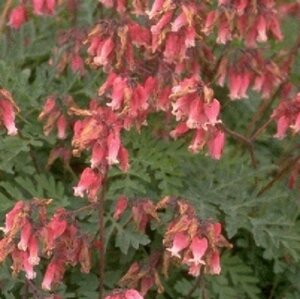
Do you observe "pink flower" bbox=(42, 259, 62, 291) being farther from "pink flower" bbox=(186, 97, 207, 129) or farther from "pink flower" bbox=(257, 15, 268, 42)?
"pink flower" bbox=(257, 15, 268, 42)

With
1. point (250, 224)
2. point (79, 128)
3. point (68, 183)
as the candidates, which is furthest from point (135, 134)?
point (79, 128)

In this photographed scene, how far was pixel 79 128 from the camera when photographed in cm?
247

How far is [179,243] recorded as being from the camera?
2.38m

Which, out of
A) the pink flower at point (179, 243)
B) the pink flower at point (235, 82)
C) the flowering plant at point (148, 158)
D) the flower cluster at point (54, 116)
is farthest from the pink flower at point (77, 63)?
the pink flower at point (179, 243)

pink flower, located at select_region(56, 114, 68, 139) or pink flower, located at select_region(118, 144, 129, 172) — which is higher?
pink flower, located at select_region(118, 144, 129, 172)

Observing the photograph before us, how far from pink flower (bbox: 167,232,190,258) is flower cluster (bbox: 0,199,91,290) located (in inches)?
11.9

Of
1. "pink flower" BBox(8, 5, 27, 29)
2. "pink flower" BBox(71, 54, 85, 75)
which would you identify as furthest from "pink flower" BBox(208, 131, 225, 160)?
"pink flower" BBox(8, 5, 27, 29)

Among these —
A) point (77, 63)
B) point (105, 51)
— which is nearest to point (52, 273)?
point (105, 51)

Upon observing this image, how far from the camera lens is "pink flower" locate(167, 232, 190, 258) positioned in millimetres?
2362

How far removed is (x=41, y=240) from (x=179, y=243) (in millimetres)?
395

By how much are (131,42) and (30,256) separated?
833 millimetres

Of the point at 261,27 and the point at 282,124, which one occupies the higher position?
the point at 261,27

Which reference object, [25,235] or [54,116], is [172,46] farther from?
[25,235]

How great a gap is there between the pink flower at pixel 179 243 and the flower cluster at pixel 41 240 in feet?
0.99
